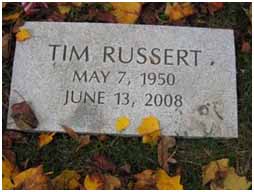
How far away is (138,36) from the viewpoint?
2232 mm

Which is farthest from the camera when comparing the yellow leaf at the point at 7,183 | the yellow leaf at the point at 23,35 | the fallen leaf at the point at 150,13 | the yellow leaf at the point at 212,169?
the fallen leaf at the point at 150,13

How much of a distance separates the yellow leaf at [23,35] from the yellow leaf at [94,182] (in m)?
0.79

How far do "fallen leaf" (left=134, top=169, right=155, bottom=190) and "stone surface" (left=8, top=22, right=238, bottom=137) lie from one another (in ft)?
0.67

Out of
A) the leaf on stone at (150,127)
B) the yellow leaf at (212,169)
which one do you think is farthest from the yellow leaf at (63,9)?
the yellow leaf at (212,169)

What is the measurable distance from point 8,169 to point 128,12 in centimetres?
102

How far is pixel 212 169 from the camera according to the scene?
6.80ft

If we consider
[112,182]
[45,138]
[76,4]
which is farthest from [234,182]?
[76,4]

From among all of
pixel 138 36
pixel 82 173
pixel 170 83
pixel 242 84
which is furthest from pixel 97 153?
pixel 242 84

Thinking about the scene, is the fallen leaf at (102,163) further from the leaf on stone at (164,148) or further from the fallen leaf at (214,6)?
the fallen leaf at (214,6)

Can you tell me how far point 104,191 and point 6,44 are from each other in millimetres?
931

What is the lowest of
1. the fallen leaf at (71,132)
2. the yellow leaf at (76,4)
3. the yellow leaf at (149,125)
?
the fallen leaf at (71,132)

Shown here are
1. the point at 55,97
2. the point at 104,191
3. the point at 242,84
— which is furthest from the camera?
the point at 242,84

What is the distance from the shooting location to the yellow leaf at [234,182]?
202cm

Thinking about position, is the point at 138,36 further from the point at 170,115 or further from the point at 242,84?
the point at 242,84
